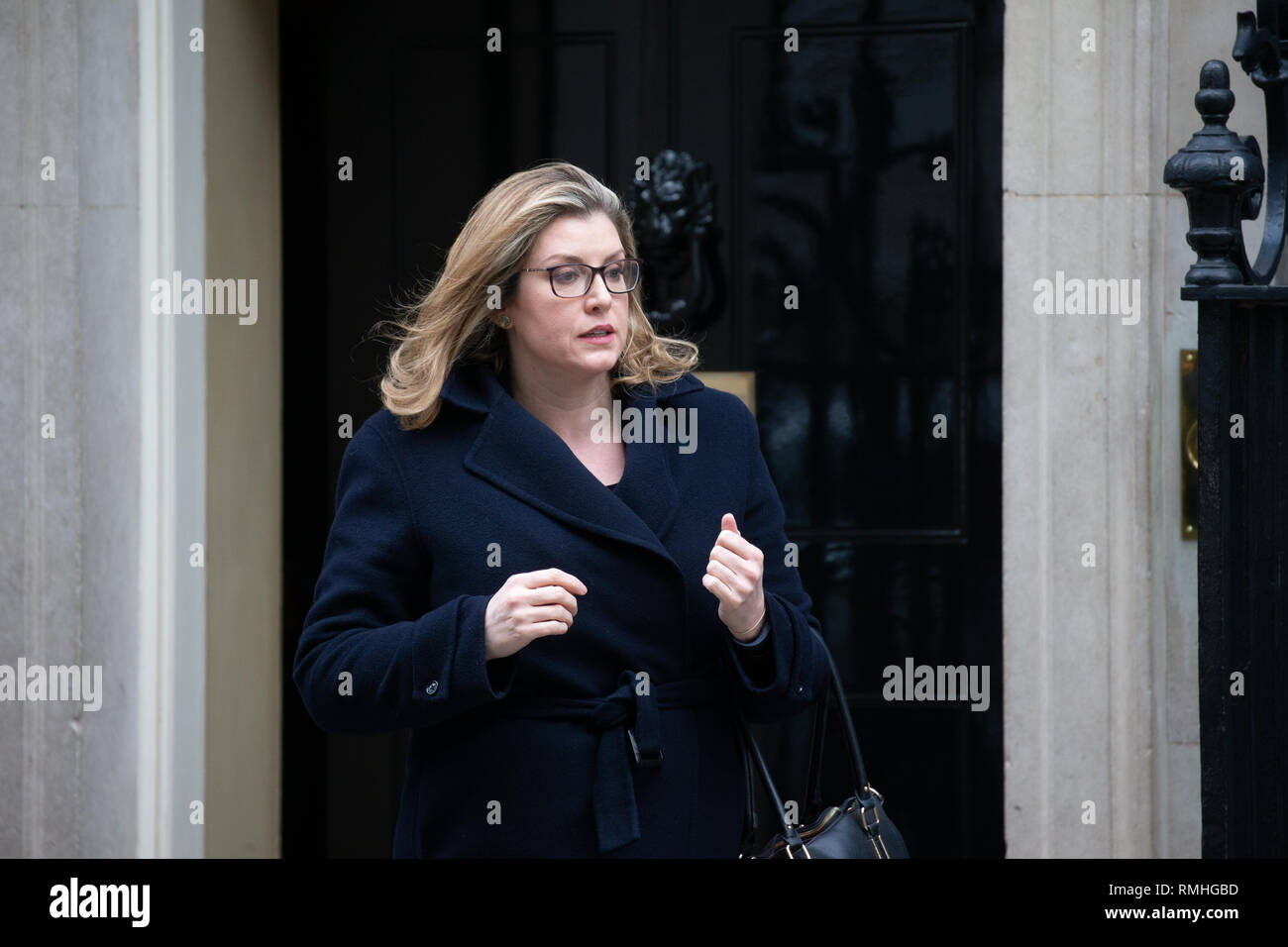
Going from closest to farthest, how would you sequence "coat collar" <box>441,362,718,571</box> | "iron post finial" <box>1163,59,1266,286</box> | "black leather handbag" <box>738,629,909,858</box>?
"black leather handbag" <box>738,629,909,858</box> → "coat collar" <box>441,362,718,571</box> → "iron post finial" <box>1163,59,1266,286</box>

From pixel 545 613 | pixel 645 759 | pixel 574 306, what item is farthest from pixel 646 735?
pixel 574 306

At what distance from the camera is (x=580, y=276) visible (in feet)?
7.57

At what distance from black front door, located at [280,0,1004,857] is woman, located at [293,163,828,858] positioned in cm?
154

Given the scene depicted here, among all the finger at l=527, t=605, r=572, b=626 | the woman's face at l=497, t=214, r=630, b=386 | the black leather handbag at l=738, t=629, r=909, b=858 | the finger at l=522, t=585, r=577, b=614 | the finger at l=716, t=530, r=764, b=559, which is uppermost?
the woman's face at l=497, t=214, r=630, b=386

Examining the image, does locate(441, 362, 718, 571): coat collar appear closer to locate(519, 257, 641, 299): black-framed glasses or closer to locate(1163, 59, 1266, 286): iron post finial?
locate(519, 257, 641, 299): black-framed glasses

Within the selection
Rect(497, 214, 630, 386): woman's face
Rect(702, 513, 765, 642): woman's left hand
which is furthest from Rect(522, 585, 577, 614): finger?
Rect(497, 214, 630, 386): woman's face

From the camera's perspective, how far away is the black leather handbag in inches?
86.4

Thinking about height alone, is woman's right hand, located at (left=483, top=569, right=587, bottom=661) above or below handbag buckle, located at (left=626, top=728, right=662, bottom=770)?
above

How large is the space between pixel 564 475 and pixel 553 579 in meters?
0.32

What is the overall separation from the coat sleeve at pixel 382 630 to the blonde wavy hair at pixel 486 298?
0.40 feet

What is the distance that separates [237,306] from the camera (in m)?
3.87

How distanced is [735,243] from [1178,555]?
1.45 metres

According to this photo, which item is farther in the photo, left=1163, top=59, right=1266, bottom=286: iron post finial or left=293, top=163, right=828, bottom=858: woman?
left=1163, top=59, right=1266, bottom=286: iron post finial
